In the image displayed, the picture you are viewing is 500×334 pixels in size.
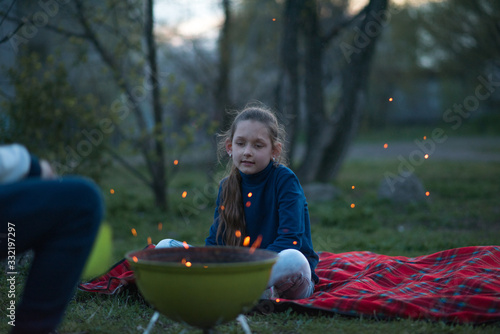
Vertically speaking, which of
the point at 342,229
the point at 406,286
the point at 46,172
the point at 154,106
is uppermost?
the point at 154,106

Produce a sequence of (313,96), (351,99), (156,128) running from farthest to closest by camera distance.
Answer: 1. (313,96)
2. (351,99)
3. (156,128)

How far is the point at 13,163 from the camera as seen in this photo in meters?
1.59

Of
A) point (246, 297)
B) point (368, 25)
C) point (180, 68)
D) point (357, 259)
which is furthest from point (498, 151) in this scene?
point (246, 297)

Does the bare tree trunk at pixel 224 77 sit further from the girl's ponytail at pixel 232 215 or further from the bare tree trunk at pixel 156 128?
the girl's ponytail at pixel 232 215

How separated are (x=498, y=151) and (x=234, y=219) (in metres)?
12.8

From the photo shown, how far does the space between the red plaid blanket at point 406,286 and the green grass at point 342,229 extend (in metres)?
0.07

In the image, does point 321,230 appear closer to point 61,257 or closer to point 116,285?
point 116,285

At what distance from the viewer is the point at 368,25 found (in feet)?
22.9

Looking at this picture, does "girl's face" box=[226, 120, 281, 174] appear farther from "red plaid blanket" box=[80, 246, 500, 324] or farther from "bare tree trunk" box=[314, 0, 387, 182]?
"bare tree trunk" box=[314, 0, 387, 182]

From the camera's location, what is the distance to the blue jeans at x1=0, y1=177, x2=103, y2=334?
1.56 m

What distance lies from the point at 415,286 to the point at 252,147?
127cm

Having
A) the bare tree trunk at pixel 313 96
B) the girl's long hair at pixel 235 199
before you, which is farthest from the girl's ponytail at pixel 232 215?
the bare tree trunk at pixel 313 96

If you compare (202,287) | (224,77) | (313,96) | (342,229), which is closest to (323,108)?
(313,96)

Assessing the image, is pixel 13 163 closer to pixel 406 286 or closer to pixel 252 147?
pixel 252 147
